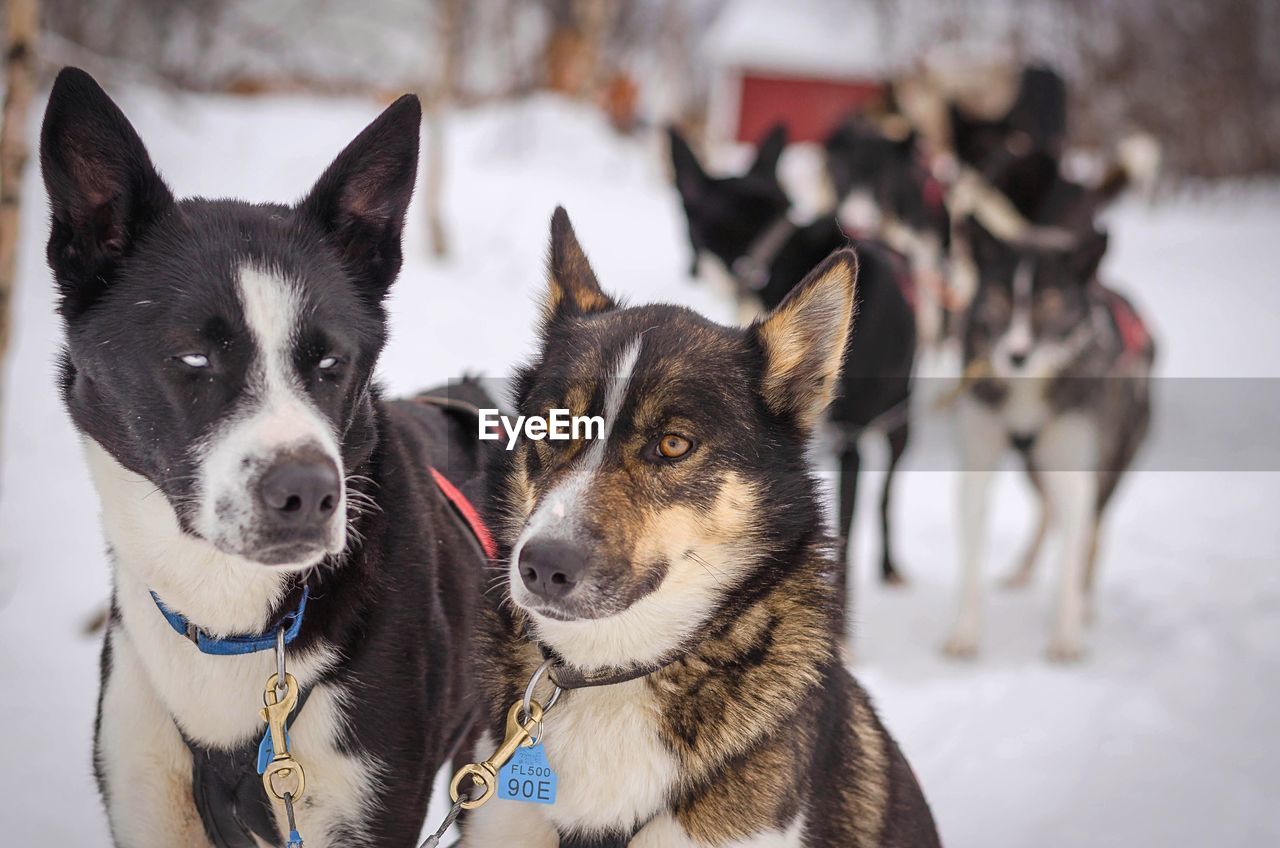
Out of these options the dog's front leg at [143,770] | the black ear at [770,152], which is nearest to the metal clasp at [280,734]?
the dog's front leg at [143,770]

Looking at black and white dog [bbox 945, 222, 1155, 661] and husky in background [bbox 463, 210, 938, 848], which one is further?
black and white dog [bbox 945, 222, 1155, 661]

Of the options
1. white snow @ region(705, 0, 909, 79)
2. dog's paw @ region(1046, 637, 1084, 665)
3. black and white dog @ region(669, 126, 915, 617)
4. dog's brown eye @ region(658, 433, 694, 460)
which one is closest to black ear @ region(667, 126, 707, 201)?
black and white dog @ region(669, 126, 915, 617)

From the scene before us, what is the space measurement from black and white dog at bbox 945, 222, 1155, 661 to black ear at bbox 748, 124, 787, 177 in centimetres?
201

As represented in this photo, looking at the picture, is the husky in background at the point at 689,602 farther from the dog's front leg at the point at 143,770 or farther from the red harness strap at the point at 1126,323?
the red harness strap at the point at 1126,323

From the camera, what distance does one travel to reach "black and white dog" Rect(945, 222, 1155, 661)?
4.85 meters

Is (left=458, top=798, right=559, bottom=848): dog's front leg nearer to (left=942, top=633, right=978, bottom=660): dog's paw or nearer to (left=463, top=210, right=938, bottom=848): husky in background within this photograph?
(left=463, top=210, right=938, bottom=848): husky in background

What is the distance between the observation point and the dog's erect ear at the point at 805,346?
6.64 ft

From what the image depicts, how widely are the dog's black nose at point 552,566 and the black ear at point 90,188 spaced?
0.98 metres

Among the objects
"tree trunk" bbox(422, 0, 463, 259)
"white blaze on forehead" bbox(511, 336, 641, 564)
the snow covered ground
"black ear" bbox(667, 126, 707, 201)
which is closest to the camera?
"white blaze on forehead" bbox(511, 336, 641, 564)

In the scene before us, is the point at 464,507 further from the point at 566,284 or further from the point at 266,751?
the point at 266,751

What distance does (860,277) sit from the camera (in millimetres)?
4797

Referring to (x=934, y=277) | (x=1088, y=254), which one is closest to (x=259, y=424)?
(x=1088, y=254)

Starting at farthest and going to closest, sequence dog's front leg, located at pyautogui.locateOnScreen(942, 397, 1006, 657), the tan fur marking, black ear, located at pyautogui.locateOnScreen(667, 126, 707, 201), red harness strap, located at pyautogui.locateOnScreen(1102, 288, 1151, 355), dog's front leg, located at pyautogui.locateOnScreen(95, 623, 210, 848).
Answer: black ear, located at pyautogui.locateOnScreen(667, 126, 707, 201) < red harness strap, located at pyautogui.locateOnScreen(1102, 288, 1151, 355) < dog's front leg, located at pyautogui.locateOnScreen(942, 397, 1006, 657) < the tan fur marking < dog's front leg, located at pyautogui.locateOnScreen(95, 623, 210, 848)

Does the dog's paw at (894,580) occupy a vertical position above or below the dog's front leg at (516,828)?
below
